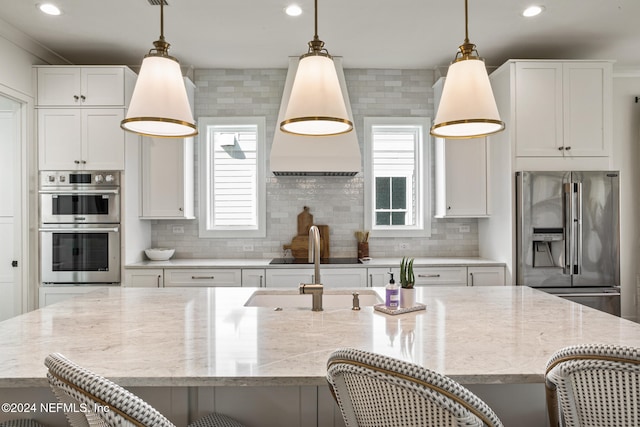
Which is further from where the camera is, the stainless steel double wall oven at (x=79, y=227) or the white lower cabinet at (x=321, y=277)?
the white lower cabinet at (x=321, y=277)

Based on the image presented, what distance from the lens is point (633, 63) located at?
161 inches

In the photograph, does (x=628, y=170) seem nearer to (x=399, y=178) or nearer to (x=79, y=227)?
(x=399, y=178)

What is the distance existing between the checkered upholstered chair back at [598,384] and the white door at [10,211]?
3970mm

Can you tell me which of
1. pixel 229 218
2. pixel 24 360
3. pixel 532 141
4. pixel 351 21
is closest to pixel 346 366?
→ pixel 24 360

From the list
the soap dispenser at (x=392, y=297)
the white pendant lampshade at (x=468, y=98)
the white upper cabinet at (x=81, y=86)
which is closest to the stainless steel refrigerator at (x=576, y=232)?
the white pendant lampshade at (x=468, y=98)

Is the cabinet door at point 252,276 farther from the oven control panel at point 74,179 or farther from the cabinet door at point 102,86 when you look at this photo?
the cabinet door at point 102,86

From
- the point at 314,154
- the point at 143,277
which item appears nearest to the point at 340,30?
the point at 314,154

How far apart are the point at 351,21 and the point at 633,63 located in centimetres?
308

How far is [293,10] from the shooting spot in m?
3.00

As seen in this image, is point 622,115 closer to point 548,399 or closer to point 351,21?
point 351,21

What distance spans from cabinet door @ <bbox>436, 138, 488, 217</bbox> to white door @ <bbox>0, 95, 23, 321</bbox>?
3.83 metres

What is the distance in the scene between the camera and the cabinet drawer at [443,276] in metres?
3.63

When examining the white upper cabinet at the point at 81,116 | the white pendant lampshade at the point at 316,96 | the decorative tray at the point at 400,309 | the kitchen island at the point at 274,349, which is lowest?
the kitchen island at the point at 274,349

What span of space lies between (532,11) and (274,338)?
309 cm
